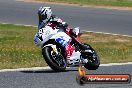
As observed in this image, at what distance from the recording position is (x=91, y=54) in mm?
10133

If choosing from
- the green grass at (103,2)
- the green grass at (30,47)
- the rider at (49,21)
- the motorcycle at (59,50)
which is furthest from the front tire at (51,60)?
the green grass at (103,2)

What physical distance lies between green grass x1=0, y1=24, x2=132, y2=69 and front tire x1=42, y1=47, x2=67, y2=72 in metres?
1.55

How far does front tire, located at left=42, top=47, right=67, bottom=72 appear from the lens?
936cm

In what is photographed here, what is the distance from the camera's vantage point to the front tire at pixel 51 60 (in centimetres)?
936

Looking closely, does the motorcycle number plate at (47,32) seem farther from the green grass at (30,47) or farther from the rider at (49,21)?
the green grass at (30,47)

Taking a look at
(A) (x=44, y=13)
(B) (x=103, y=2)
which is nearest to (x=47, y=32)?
(A) (x=44, y=13)

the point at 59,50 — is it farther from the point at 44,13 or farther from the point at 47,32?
the point at 44,13

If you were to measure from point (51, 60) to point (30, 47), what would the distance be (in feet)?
21.6

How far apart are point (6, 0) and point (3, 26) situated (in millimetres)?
11333

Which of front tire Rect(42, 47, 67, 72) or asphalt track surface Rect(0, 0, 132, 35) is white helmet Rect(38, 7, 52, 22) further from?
asphalt track surface Rect(0, 0, 132, 35)

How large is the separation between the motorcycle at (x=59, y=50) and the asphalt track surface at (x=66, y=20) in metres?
0.22

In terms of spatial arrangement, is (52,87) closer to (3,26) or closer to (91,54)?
(91,54)

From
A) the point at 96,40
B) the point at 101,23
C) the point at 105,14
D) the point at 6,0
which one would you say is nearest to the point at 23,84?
the point at 96,40

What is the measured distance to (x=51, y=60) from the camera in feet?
→ 30.8
